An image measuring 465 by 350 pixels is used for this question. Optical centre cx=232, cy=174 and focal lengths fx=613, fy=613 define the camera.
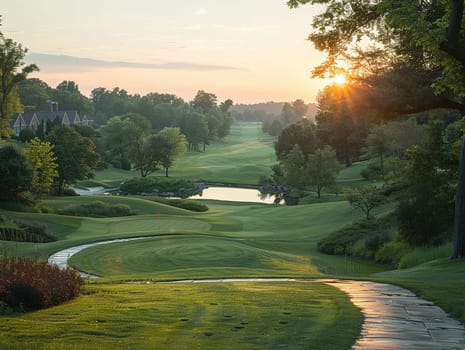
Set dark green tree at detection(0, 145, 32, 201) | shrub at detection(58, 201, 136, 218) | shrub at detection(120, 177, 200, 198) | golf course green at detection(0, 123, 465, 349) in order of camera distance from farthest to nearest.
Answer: shrub at detection(120, 177, 200, 198)
shrub at detection(58, 201, 136, 218)
dark green tree at detection(0, 145, 32, 201)
golf course green at detection(0, 123, 465, 349)

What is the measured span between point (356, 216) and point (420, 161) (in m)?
16.5

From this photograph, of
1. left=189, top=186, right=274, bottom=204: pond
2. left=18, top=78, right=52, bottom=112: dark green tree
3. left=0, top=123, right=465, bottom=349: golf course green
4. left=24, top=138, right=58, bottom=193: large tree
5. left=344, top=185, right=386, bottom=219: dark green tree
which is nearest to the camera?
left=0, top=123, right=465, bottom=349: golf course green

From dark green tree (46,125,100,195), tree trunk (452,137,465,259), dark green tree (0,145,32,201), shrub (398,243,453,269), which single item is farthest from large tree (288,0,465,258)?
dark green tree (46,125,100,195)

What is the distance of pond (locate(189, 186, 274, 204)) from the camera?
8222 centimetres

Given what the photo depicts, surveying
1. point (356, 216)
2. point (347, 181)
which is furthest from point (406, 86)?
point (347, 181)

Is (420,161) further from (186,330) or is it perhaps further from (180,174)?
(180,174)

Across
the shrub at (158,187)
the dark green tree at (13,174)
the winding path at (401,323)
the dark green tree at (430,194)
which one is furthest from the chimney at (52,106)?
the winding path at (401,323)

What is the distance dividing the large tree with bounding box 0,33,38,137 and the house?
49.8 feet

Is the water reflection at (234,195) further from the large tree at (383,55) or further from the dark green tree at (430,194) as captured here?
the large tree at (383,55)

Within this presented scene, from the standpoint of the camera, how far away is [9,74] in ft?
267

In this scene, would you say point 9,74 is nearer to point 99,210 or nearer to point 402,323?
point 99,210

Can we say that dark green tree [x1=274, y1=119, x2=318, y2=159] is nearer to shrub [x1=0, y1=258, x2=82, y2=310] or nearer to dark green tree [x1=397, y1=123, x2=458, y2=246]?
dark green tree [x1=397, y1=123, x2=458, y2=246]

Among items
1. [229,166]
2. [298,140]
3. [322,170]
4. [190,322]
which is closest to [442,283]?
[190,322]

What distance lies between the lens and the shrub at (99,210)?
5218cm
